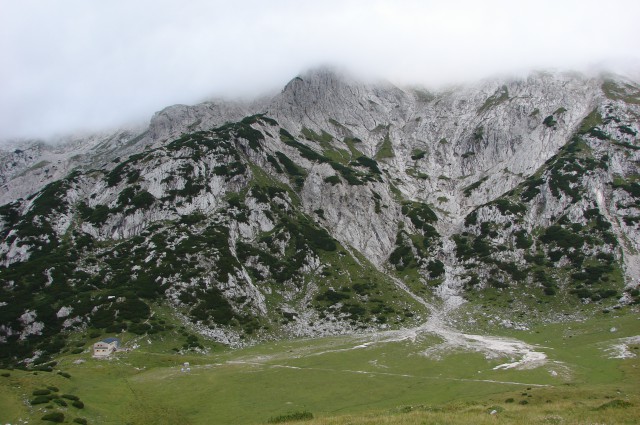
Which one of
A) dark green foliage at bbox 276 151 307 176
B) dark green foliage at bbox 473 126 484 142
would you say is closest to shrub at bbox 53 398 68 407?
dark green foliage at bbox 276 151 307 176

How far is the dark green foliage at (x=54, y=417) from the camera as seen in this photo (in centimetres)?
2914

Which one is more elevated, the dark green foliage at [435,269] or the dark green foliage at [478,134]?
the dark green foliage at [478,134]

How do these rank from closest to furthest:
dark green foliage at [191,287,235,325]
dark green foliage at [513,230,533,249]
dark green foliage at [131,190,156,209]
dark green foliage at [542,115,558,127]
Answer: dark green foliage at [191,287,235,325] < dark green foliage at [513,230,533,249] < dark green foliage at [131,190,156,209] < dark green foliage at [542,115,558,127]

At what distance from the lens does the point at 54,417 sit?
2941 cm

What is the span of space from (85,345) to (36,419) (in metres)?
55.6

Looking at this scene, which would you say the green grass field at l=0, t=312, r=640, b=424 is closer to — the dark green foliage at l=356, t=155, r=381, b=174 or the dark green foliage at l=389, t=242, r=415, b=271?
the dark green foliage at l=389, t=242, r=415, b=271

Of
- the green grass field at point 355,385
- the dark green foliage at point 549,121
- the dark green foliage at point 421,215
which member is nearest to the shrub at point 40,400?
the green grass field at point 355,385

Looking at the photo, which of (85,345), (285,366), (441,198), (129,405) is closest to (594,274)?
(441,198)

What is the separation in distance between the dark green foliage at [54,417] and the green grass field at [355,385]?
18.8 inches

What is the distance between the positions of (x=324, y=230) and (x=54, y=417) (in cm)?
12012

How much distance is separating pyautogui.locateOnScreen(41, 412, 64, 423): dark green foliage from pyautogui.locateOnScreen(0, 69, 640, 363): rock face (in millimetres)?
55539

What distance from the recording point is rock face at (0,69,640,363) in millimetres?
99500

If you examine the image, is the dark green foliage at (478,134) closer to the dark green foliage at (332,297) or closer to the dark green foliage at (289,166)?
the dark green foliage at (289,166)

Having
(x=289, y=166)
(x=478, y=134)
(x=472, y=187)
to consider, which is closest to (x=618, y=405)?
(x=472, y=187)
